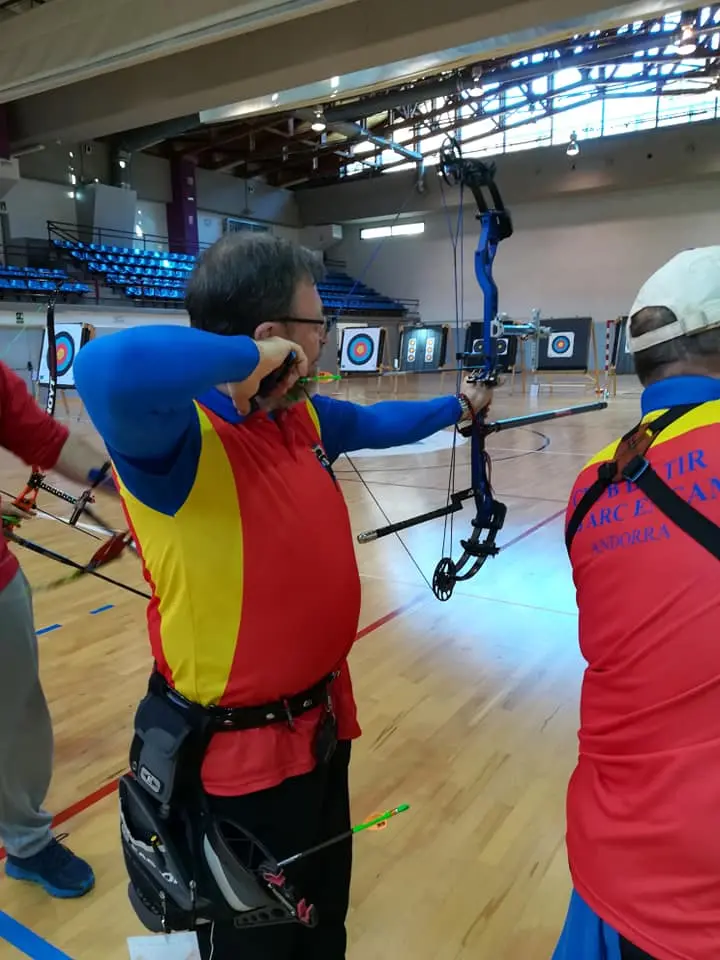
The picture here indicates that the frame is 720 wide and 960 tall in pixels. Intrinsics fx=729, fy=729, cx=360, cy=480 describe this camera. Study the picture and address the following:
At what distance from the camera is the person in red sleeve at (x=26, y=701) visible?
1150mm

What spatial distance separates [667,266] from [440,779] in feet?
4.00

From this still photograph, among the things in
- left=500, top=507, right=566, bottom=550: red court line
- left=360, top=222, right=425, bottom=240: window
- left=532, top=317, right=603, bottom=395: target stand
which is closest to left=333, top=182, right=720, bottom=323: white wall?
left=360, top=222, right=425, bottom=240: window

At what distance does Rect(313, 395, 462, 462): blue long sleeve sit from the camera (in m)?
0.95

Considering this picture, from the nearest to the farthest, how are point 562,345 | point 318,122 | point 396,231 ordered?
point 318,122, point 562,345, point 396,231

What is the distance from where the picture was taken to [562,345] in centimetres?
1199

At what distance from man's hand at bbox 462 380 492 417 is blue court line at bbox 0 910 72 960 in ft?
3.89

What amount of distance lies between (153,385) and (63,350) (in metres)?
8.75

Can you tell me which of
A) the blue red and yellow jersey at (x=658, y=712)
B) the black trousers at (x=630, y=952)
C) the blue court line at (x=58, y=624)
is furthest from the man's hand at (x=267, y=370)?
the blue court line at (x=58, y=624)

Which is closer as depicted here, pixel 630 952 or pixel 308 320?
pixel 630 952

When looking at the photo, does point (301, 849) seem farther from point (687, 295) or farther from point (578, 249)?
point (578, 249)

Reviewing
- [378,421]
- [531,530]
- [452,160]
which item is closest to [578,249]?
[531,530]

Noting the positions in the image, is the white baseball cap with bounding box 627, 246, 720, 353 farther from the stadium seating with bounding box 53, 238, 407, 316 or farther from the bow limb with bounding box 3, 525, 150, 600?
the stadium seating with bounding box 53, 238, 407, 316

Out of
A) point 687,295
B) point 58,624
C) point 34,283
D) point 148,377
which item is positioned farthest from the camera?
point 34,283

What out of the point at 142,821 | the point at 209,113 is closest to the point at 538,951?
→ the point at 142,821
